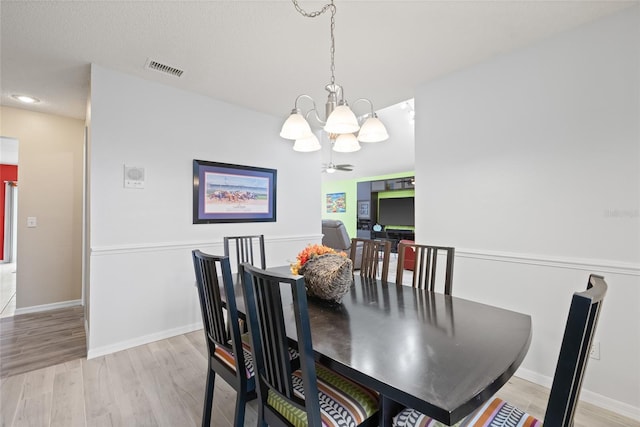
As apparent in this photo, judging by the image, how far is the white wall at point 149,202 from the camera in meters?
2.57

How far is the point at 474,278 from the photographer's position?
2.48 meters

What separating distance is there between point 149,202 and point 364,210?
7.23 meters

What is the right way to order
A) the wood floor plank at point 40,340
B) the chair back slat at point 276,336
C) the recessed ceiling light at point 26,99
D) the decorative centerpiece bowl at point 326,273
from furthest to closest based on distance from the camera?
the recessed ceiling light at point 26,99, the wood floor plank at point 40,340, the decorative centerpiece bowl at point 326,273, the chair back slat at point 276,336

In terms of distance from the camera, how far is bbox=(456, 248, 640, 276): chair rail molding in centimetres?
182

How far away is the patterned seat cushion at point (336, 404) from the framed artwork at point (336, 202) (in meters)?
9.04

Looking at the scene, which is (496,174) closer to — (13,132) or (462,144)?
(462,144)

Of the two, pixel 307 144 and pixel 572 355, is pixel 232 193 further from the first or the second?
pixel 572 355

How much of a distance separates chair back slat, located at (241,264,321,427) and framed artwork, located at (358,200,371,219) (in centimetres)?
826

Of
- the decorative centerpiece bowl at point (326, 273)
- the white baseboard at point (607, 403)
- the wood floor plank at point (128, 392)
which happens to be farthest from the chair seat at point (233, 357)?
the white baseboard at point (607, 403)

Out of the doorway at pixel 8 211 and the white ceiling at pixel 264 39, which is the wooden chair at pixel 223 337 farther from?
the doorway at pixel 8 211

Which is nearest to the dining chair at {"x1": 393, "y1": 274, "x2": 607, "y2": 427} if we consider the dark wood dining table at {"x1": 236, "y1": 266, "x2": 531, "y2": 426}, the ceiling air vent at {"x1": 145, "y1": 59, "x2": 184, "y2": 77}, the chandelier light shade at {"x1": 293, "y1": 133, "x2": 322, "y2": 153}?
the dark wood dining table at {"x1": 236, "y1": 266, "x2": 531, "y2": 426}

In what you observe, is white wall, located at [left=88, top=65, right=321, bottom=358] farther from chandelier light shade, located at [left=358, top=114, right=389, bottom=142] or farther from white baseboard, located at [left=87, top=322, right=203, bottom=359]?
chandelier light shade, located at [left=358, top=114, right=389, bottom=142]

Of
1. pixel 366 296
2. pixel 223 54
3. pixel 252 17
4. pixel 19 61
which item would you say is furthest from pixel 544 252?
pixel 19 61

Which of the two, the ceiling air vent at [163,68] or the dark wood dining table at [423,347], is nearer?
the dark wood dining table at [423,347]
